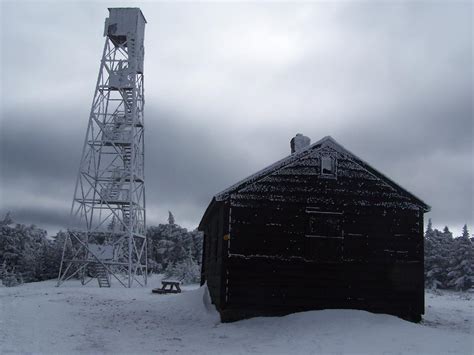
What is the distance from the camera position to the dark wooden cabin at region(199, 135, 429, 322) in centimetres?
1664

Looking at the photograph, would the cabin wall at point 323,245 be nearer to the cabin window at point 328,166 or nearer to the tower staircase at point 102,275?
the cabin window at point 328,166

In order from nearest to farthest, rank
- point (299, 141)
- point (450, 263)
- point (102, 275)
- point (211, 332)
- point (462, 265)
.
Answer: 1. point (211, 332)
2. point (299, 141)
3. point (102, 275)
4. point (462, 265)
5. point (450, 263)

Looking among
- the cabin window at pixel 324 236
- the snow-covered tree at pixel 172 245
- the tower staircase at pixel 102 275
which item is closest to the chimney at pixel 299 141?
the cabin window at pixel 324 236

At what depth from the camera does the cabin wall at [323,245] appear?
1666cm

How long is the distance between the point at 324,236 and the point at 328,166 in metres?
2.63

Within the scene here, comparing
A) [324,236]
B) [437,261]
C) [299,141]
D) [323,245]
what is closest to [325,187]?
[324,236]

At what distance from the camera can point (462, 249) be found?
158 ft

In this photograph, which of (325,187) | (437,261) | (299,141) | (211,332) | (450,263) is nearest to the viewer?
(211,332)

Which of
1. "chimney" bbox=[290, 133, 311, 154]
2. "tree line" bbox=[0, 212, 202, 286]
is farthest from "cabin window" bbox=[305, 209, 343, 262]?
"tree line" bbox=[0, 212, 202, 286]

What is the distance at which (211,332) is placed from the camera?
49.8 ft

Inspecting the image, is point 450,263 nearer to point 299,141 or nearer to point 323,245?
point 299,141

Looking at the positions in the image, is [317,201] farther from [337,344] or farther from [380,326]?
[337,344]

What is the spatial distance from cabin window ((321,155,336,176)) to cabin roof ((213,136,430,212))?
1.51ft

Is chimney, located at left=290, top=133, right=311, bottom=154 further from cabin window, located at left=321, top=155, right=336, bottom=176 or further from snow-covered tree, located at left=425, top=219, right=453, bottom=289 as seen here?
snow-covered tree, located at left=425, top=219, right=453, bottom=289
